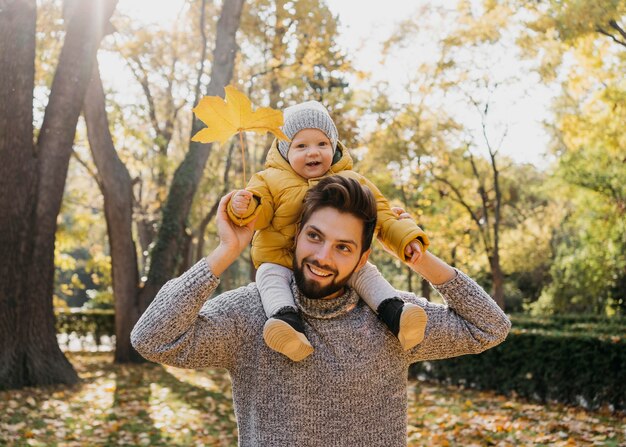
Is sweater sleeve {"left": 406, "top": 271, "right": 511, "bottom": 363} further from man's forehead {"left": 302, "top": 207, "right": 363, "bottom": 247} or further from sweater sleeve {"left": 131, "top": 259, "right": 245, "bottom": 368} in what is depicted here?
sweater sleeve {"left": 131, "top": 259, "right": 245, "bottom": 368}

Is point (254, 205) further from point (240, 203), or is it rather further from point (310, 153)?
point (310, 153)

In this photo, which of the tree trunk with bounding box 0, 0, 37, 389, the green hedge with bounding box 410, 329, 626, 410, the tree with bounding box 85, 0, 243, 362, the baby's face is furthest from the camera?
the tree with bounding box 85, 0, 243, 362

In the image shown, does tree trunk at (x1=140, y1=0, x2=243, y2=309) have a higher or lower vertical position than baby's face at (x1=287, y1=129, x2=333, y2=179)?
higher

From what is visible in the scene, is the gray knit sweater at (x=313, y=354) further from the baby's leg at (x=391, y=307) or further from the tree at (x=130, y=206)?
the tree at (x=130, y=206)

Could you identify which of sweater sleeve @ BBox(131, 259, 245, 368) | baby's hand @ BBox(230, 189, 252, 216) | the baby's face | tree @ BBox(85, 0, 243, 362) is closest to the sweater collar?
sweater sleeve @ BBox(131, 259, 245, 368)

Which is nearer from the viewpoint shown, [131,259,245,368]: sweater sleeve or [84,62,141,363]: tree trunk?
[131,259,245,368]: sweater sleeve

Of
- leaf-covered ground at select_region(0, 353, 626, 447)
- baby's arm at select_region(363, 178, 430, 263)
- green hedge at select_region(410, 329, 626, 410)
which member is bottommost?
leaf-covered ground at select_region(0, 353, 626, 447)

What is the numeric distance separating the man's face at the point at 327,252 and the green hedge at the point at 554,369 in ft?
26.7

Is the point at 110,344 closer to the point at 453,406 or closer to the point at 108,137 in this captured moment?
the point at 108,137

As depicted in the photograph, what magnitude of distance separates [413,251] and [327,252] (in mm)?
296

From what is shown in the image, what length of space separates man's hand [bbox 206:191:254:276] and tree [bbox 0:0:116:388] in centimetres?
759

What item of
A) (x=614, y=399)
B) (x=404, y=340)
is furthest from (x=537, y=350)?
(x=404, y=340)

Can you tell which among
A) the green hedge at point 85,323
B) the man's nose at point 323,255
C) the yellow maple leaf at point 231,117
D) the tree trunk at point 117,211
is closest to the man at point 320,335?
the man's nose at point 323,255

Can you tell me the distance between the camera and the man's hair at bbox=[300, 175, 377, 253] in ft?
7.31
